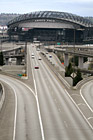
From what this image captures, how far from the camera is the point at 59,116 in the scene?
100 ft

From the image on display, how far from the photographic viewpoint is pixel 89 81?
55.8m

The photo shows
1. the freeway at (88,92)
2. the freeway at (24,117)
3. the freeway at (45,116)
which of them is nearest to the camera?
the freeway at (24,117)

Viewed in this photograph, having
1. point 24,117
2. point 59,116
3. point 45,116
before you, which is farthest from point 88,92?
point 24,117

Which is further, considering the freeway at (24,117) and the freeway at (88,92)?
the freeway at (88,92)

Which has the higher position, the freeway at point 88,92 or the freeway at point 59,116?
the freeway at point 59,116

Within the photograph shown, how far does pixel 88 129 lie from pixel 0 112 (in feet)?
33.6

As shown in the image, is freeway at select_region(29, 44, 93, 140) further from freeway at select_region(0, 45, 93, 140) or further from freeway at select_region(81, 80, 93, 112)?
freeway at select_region(81, 80, 93, 112)

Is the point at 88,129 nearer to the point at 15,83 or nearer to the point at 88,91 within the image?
the point at 88,91

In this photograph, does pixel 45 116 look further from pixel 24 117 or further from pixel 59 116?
pixel 24 117

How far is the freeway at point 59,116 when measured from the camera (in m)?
24.9

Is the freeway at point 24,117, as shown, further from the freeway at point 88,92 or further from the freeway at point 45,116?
the freeway at point 88,92

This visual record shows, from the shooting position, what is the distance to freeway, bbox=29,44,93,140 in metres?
24.9

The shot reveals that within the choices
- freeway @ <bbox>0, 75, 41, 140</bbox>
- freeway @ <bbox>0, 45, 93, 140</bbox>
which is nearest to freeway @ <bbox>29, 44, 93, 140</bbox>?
freeway @ <bbox>0, 45, 93, 140</bbox>

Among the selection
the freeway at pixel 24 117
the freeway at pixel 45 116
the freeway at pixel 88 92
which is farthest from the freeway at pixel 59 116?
the freeway at pixel 88 92
